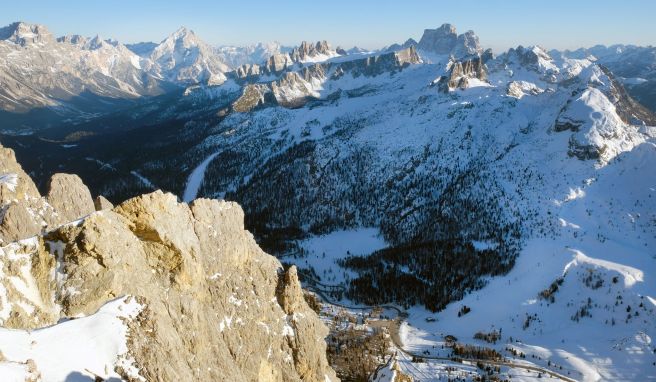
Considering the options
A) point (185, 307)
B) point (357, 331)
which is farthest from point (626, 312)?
point (185, 307)

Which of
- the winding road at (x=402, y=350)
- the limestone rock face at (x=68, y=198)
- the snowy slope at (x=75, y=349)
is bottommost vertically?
the winding road at (x=402, y=350)

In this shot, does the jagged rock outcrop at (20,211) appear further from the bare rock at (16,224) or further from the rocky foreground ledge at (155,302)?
the rocky foreground ledge at (155,302)

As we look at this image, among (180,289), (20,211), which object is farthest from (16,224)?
(180,289)

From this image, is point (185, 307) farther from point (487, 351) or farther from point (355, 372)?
point (487, 351)

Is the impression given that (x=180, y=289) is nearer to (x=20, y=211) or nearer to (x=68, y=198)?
(x=20, y=211)

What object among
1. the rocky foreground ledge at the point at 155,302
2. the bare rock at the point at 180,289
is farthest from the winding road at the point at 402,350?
the bare rock at the point at 180,289

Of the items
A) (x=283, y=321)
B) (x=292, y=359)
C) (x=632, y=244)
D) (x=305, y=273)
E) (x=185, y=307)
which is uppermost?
(x=185, y=307)

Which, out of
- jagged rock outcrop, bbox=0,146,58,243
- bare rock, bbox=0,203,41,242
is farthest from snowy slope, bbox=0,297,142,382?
bare rock, bbox=0,203,41,242
